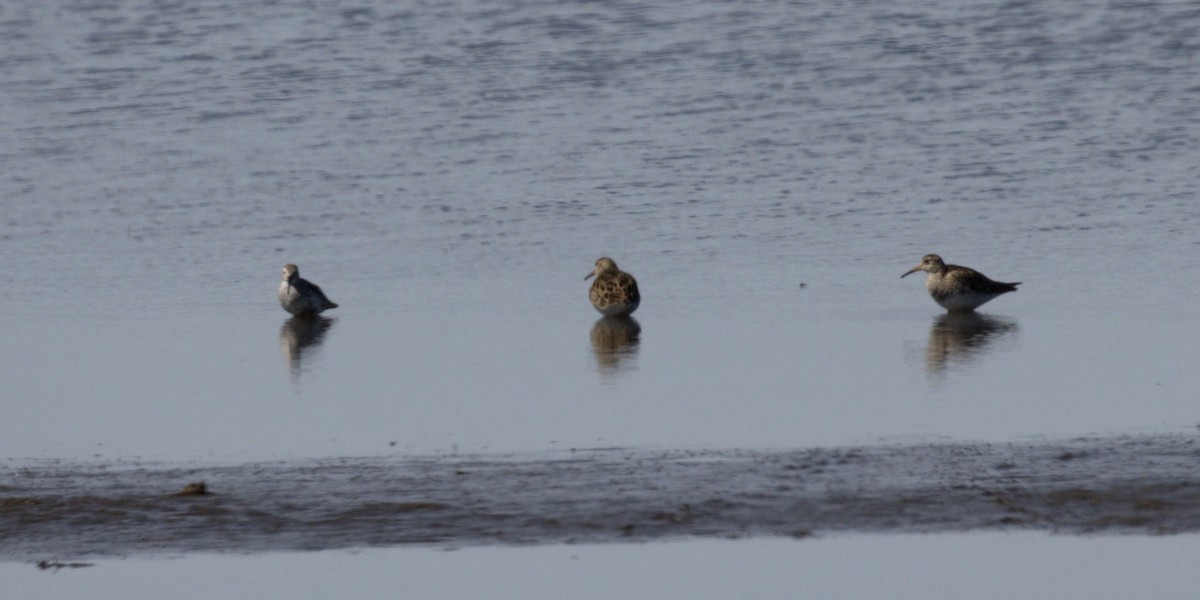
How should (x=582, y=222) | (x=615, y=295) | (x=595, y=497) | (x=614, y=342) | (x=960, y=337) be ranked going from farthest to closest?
(x=582, y=222), (x=615, y=295), (x=960, y=337), (x=614, y=342), (x=595, y=497)

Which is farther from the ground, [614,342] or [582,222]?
[582,222]

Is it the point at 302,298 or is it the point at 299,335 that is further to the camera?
the point at 302,298

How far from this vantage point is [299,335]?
12.6 m

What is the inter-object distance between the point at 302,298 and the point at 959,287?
4.15 m

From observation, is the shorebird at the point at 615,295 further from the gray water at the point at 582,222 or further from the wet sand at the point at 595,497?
the wet sand at the point at 595,497

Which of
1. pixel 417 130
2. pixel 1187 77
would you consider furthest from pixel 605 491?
pixel 1187 77

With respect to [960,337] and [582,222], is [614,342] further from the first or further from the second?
[582,222]

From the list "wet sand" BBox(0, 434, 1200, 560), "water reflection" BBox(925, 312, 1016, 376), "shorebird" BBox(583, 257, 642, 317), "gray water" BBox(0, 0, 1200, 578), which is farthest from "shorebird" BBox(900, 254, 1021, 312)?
"wet sand" BBox(0, 434, 1200, 560)

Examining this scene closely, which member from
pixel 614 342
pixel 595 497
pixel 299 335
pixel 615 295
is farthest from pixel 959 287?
pixel 595 497

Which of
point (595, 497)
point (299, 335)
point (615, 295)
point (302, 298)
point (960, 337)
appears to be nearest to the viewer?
point (595, 497)

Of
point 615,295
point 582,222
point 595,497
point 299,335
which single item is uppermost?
point 582,222

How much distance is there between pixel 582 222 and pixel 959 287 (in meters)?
4.46

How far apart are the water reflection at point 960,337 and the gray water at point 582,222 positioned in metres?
0.07

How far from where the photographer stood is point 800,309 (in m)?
12.9
